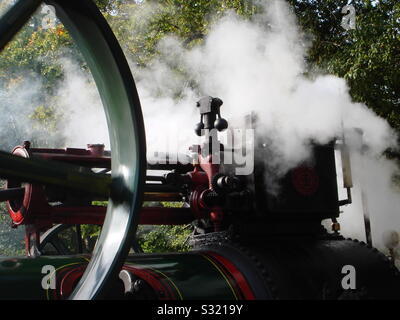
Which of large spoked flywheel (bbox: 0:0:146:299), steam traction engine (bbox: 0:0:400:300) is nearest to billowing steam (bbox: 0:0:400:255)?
steam traction engine (bbox: 0:0:400:300)

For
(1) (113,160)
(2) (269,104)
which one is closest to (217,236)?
(2) (269,104)

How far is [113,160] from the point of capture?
4.60 feet

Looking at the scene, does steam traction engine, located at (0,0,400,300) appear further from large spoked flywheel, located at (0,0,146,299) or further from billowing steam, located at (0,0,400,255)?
large spoked flywheel, located at (0,0,146,299)

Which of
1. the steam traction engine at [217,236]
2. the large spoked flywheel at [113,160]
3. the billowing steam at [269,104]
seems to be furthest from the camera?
the billowing steam at [269,104]

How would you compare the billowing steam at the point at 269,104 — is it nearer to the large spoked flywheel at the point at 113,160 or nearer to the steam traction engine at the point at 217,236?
the steam traction engine at the point at 217,236

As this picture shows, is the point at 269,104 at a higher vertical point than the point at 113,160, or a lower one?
higher

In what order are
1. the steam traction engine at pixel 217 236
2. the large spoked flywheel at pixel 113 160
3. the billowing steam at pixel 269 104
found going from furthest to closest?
the billowing steam at pixel 269 104, the steam traction engine at pixel 217 236, the large spoked flywheel at pixel 113 160

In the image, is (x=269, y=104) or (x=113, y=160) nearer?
(x=113, y=160)

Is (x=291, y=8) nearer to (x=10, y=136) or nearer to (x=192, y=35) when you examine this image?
(x=192, y=35)

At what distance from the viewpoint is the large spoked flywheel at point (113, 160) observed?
1.26 m

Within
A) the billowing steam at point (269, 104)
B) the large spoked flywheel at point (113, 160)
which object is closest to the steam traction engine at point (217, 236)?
the billowing steam at point (269, 104)

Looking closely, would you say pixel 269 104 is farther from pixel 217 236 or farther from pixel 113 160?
pixel 113 160

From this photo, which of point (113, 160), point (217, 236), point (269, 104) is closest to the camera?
point (113, 160)

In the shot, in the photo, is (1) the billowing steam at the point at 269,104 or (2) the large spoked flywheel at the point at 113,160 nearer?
(2) the large spoked flywheel at the point at 113,160
